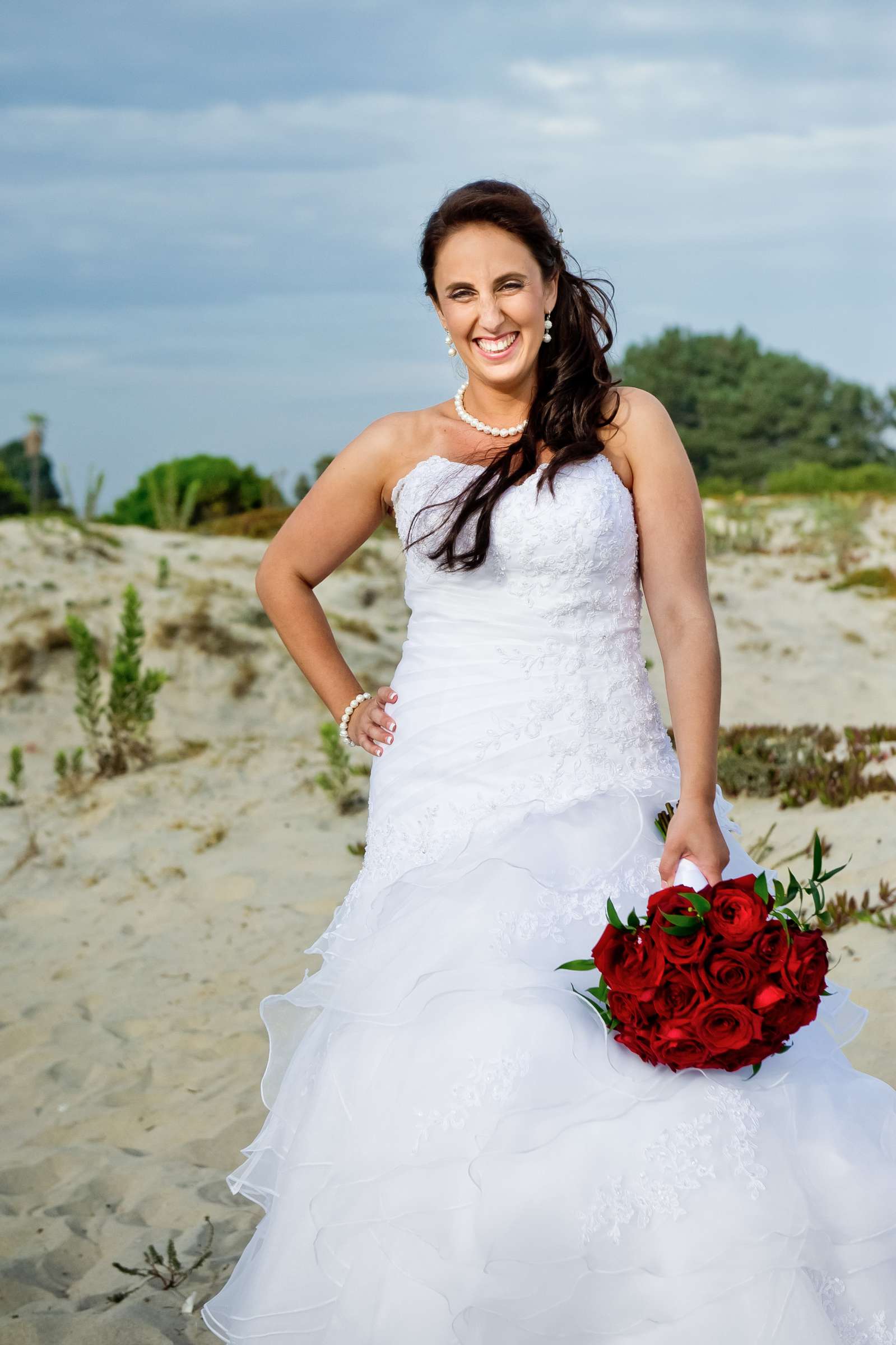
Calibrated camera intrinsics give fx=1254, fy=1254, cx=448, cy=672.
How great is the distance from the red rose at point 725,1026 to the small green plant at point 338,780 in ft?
19.3

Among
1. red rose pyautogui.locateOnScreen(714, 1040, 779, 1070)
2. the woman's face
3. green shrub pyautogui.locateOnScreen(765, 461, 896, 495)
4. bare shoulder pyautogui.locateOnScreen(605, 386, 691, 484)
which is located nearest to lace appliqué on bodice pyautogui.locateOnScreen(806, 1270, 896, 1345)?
red rose pyautogui.locateOnScreen(714, 1040, 779, 1070)

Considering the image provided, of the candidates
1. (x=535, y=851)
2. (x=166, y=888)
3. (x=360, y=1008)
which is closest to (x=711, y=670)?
(x=535, y=851)

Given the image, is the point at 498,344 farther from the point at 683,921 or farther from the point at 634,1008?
the point at 634,1008

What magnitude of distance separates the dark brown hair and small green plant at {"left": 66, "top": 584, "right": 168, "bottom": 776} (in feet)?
18.4

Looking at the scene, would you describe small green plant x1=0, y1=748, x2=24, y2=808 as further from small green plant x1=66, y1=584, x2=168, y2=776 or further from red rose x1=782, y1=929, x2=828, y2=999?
red rose x1=782, y1=929, x2=828, y2=999

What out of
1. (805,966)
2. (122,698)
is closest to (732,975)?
(805,966)

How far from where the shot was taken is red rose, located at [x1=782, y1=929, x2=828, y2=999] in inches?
87.0

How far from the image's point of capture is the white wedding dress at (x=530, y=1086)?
7.26ft

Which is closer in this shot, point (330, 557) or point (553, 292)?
point (553, 292)

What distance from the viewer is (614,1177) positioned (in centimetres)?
223

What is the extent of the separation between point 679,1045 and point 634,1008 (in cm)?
10

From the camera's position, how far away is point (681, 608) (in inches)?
118

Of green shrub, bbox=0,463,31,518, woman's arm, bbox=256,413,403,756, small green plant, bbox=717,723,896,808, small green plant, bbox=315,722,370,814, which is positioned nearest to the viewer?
woman's arm, bbox=256,413,403,756

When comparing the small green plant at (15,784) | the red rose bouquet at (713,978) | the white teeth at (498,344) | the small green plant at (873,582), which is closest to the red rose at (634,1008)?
the red rose bouquet at (713,978)
